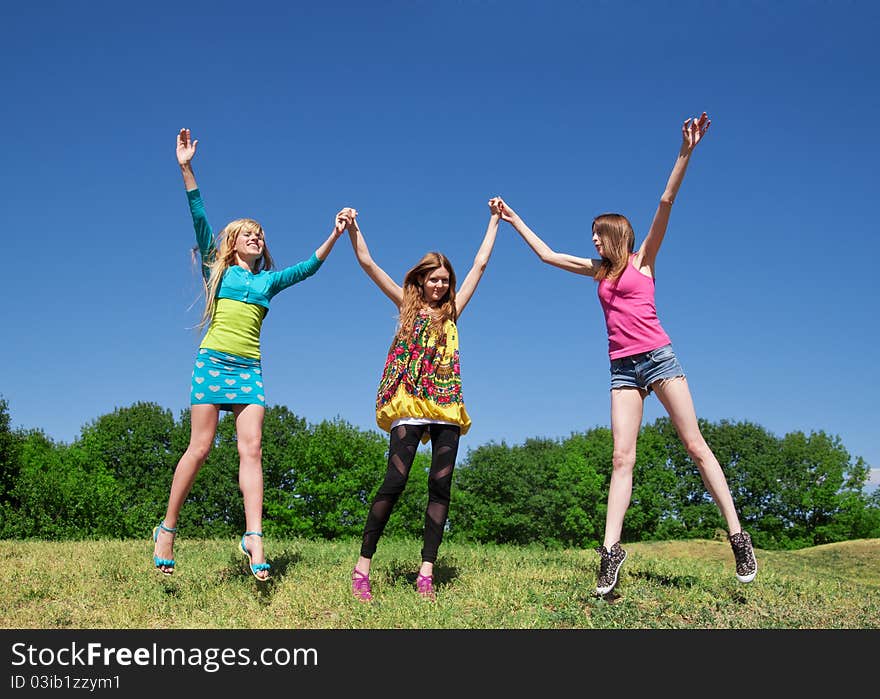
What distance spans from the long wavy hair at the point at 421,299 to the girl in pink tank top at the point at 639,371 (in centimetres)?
154

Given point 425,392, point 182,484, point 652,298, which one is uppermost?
point 652,298

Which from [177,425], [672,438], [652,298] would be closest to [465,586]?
[652,298]

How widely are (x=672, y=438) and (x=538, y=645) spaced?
3868cm

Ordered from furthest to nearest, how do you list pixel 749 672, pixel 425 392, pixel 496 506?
pixel 496 506 → pixel 425 392 → pixel 749 672

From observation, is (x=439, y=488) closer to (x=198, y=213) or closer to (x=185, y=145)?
(x=198, y=213)

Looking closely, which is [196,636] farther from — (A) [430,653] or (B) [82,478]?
(B) [82,478]

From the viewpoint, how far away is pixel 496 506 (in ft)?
118

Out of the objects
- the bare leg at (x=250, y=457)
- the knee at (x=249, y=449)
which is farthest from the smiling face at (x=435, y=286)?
the knee at (x=249, y=449)

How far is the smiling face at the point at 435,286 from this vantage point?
6.94 m

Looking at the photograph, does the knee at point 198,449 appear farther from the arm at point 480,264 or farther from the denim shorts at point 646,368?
the denim shorts at point 646,368

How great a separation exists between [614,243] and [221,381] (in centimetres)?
416

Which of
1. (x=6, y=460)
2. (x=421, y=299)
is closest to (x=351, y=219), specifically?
(x=421, y=299)

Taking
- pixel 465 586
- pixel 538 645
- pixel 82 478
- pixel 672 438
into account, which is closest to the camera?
pixel 538 645

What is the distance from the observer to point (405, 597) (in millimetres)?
6391
